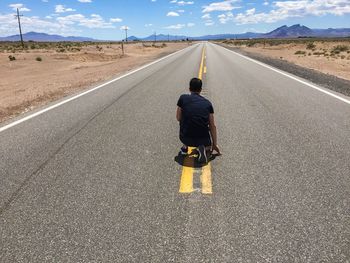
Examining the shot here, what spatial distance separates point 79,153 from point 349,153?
4.23m

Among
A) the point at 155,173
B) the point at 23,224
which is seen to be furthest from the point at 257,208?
the point at 23,224

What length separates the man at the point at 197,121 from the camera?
17.9 feet

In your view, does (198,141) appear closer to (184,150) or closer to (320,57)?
(184,150)

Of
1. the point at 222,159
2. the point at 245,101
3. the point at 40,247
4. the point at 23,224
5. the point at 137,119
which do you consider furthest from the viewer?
the point at 245,101

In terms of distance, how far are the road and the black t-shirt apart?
0.52 meters

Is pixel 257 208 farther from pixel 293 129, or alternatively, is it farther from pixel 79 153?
pixel 293 129

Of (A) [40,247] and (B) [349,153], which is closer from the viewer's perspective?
(A) [40,247]

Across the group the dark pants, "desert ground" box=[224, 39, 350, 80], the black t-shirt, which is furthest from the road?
"desert ground" box=[224, 39, 350, 80]

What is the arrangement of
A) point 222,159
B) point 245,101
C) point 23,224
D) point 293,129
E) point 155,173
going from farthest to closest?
1. point 245,101
2. point 293,129
3. point 222,159
4. point 155,173
5. point 23,224

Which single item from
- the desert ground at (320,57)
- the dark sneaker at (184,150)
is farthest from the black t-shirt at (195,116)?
the desert ground at (320,57)

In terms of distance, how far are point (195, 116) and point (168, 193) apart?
1.43 metres

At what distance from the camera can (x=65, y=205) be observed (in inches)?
164

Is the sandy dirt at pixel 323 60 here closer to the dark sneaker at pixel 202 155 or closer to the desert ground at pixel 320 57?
the desert ground at pixel 320 57

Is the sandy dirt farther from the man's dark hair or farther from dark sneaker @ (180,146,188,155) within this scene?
dark sneaker @ (180,146,188,155)
